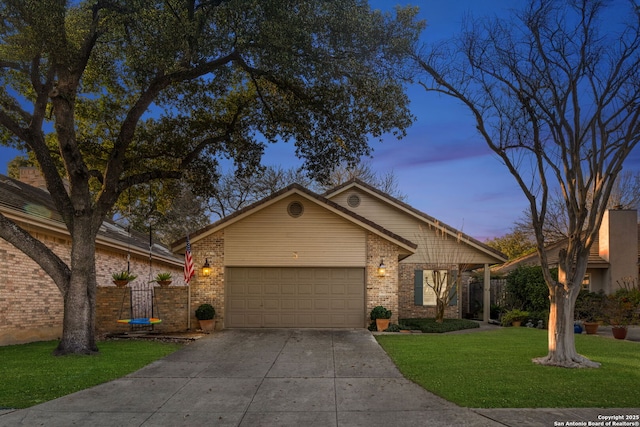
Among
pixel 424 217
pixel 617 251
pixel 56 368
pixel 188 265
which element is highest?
pixel 424 217

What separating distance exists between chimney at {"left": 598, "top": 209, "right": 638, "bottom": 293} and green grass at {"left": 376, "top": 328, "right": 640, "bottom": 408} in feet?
29.2

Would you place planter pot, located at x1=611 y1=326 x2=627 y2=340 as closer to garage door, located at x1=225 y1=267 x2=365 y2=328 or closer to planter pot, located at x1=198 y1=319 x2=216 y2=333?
garage door, located at x1=225 y1=267 x2=365 y2=328

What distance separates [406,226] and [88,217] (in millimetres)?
12759

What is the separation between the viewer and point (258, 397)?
7.59m

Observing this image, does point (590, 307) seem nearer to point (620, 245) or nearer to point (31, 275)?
point (620, 245)

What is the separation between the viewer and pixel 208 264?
16.3 metres

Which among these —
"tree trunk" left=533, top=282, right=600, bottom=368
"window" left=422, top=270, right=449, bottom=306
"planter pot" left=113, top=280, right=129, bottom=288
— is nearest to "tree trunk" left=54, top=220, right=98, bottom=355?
"planter pot" left=113, top=280, right=129, bottom=288

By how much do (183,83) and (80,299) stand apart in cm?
663

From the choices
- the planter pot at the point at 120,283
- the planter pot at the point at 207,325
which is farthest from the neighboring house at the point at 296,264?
the planter pot at the point at 120,283

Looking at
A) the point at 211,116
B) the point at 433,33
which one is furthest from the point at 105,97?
the point at 433,33

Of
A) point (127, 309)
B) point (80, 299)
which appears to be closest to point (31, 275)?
point (127, 309)

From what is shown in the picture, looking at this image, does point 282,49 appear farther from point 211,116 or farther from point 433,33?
point 211,116

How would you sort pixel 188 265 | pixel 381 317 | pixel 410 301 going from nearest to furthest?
pixel 188 265 → pixel 381 317 → pixel 410 301

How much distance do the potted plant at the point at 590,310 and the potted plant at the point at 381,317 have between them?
6.39 metres
